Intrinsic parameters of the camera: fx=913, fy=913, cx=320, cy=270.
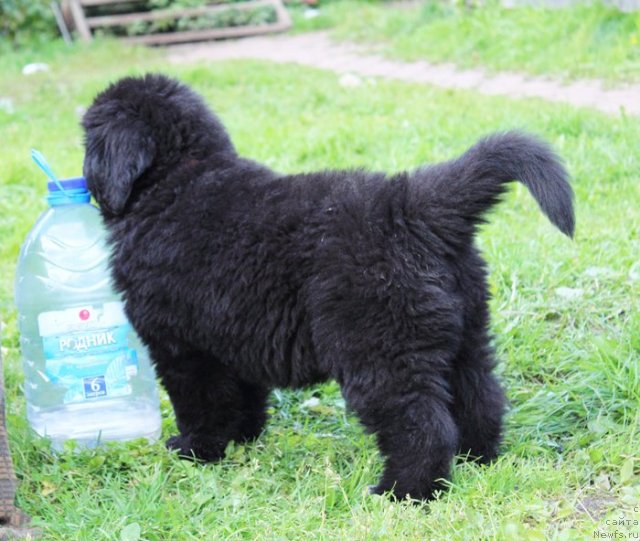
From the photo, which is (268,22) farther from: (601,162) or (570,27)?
(601,162)

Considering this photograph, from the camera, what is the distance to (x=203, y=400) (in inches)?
125

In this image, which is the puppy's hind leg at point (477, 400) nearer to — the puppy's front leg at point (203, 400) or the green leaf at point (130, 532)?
the puppy's front leg at point (203, 400)

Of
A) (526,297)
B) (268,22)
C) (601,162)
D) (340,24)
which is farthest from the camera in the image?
(268,22)

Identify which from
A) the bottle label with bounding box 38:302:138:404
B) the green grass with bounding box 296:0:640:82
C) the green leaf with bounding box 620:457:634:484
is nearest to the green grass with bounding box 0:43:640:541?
the green leaf with bounding box 620:457:634:484

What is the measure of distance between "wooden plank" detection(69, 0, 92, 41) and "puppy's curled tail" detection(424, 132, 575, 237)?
39.5ft

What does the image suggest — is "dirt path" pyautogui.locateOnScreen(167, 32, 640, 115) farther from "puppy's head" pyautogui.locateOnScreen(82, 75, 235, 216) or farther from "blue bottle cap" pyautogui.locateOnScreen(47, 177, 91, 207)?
"blue bottle cap" pyautogui.locateOnScreen(47, 177, 91, 207)

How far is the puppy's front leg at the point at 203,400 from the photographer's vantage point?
3131 mm

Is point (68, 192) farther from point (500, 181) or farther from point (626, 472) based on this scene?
point (626, 472)

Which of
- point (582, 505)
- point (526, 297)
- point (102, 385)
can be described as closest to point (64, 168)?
point (102, 385)

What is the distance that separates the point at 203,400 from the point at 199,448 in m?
0.17

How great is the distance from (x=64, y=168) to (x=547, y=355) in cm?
388

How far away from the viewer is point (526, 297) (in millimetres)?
3994

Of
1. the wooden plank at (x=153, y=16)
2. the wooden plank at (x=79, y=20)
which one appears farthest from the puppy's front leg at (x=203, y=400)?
the wooden plank at (x=153, y=16)

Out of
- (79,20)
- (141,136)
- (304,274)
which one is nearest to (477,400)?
(304,274)
